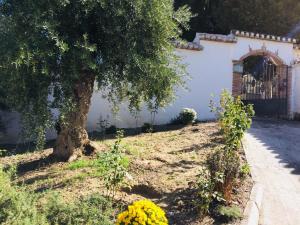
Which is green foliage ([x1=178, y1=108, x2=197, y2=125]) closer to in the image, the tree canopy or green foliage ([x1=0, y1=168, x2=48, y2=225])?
green foliage ([x1=0, y1=168, x2=48, y2=225])

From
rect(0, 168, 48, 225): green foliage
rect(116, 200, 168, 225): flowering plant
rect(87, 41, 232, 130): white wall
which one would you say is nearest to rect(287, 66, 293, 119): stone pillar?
rect(87, 41, 232, 130): white wall

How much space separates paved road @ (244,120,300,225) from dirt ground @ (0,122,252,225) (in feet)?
1.41

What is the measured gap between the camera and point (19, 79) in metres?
7.62

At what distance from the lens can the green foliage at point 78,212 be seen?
17.6 feet

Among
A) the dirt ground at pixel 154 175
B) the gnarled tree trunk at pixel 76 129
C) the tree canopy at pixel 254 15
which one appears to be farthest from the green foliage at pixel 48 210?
the tree canopy at pixel 254 15

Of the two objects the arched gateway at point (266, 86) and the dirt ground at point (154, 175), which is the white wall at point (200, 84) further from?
the dirt ground at point (154, 175)

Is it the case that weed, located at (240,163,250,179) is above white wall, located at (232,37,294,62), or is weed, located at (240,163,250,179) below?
below

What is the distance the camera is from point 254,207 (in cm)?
645

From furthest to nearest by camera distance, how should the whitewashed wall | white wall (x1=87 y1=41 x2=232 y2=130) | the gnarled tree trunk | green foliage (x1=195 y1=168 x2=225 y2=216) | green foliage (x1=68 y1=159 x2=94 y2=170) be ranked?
white wall (x1=87 y1=41 x2=232 y2=130) → the whitewashed wall → the gnarled tree trunk → green foliage (x1=68 y1=159 x2=94 y2=170) → green foliage (x1=195 y1=168 x2=225 y2=216)

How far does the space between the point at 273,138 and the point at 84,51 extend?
6.23m

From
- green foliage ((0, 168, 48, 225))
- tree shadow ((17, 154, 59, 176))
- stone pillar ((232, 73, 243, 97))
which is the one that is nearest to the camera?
green foliage ((0, 168, 48, 225))

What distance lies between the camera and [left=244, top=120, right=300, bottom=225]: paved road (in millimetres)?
6617

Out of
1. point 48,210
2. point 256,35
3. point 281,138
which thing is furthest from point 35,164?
point 256,35

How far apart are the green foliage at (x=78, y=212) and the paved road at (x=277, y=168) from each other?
2230 millimetres
